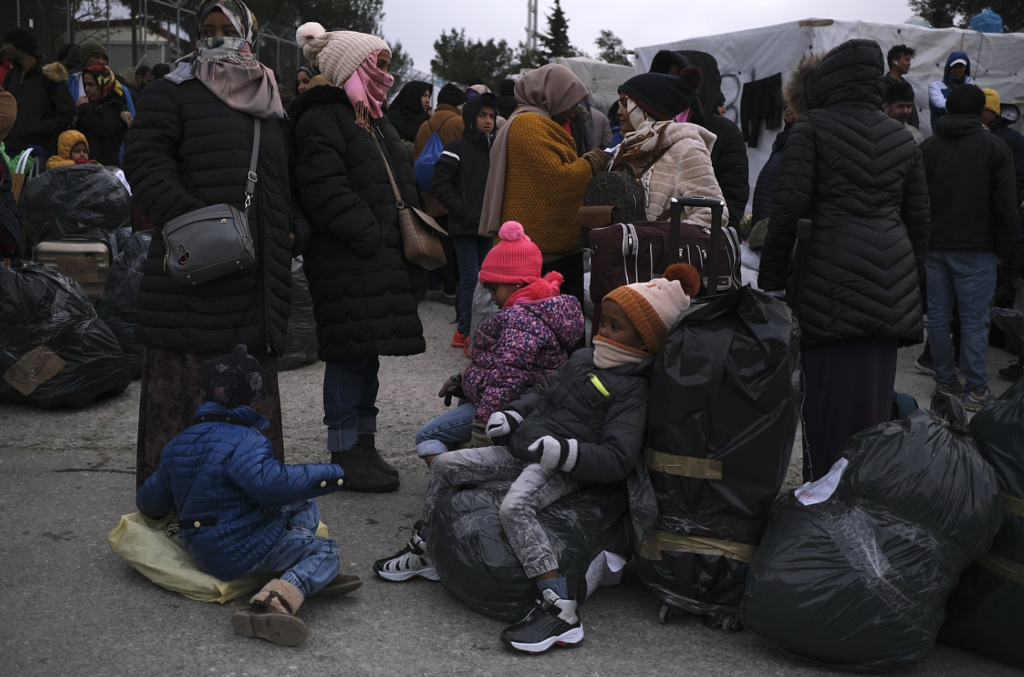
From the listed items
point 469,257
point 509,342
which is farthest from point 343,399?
point 469,257

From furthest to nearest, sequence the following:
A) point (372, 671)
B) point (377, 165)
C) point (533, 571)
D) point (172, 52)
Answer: point (172, 52) < point (377, 165) < point (533, 571) < point (372, 671)

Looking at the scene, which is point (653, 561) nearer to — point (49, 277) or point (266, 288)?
point (266, 288)

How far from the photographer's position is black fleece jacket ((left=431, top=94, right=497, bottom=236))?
720 centimetres

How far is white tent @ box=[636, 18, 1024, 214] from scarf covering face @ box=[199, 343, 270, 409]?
7.83 m

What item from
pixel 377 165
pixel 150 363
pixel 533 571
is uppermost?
pixel 377 165

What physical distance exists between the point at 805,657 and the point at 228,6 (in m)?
3.20

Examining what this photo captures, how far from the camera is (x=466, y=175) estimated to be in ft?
24.1

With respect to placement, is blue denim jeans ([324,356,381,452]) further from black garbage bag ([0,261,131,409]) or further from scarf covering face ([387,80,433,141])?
scarf covering face ([387,80,433,141])

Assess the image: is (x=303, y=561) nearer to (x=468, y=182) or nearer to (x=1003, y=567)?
(x=1003, y=567)

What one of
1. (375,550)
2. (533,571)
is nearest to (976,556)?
(533,571)

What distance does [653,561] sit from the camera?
3221mm

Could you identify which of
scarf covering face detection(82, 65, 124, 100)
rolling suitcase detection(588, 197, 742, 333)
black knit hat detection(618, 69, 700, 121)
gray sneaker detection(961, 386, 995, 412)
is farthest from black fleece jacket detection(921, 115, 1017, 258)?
scarf covering face detection(82, 65, 124, 100)

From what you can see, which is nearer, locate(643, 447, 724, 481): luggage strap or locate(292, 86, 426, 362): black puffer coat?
locate(643, 447, 724, 481): luggage strap

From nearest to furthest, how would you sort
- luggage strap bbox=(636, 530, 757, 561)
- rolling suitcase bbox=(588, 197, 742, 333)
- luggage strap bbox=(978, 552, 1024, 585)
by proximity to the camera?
luggage strap bbox=(978, 552, 1024, 585) → luggage strap bbox=(636, 530, 757, 561) → rolling suitcase bbox=(588, 197, 742, 333)
